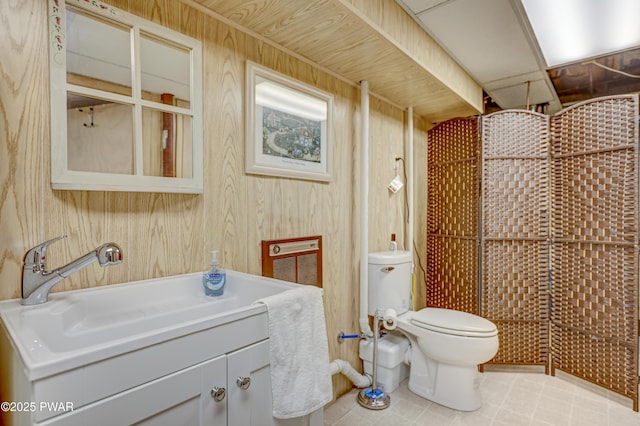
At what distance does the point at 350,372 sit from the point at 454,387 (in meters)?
0.63

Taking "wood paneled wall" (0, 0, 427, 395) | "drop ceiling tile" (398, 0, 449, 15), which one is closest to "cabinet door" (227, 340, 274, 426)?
"wood paneled wall" (0, 0, 427, 395)

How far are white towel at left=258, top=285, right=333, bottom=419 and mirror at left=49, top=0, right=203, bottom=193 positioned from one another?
63 centimetres

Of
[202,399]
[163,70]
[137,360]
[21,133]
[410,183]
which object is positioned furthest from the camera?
[410,183]

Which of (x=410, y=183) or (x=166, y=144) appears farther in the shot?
(x=410, y=183)

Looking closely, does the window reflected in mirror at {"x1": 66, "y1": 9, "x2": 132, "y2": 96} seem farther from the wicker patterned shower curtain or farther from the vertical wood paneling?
the wicker patterned shower curtain

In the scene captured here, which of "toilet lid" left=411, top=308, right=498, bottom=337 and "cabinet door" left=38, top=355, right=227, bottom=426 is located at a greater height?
"cabinet door" left=38, top=355, right=227, bottom=426

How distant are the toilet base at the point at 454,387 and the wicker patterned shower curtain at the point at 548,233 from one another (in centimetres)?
67

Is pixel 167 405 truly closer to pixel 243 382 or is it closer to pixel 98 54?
pixel 243 382

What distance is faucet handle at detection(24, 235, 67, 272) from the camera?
101 centimetres

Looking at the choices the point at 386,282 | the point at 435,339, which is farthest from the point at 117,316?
the point at 435,339

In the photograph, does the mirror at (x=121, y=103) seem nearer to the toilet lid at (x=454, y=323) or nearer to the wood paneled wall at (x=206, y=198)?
the wood paneled wall at (x=206, y=198)

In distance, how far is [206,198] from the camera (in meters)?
1.50

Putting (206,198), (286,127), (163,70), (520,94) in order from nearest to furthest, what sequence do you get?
1. (163,70)
2. (206,198)
3. (286,127)
4. (520,94)

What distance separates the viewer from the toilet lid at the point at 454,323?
2.05 m
